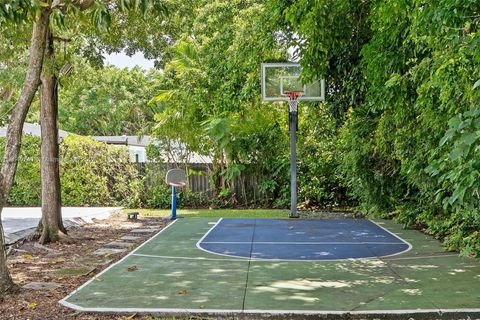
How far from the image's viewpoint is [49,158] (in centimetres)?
880

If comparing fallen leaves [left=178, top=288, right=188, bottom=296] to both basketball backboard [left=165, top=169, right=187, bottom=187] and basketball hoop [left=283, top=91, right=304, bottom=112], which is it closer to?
basketball backboard [left=165, top=169, right=187, bottom=187]

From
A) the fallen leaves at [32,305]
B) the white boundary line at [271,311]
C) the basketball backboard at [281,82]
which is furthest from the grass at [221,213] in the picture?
the white boundary line at [271,311]

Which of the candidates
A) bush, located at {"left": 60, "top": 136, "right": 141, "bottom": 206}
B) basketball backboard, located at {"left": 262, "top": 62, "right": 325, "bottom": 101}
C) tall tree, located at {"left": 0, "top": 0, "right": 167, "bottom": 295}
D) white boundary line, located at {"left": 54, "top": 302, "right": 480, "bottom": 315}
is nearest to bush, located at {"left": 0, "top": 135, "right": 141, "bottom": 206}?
bush, located at {"left": 60, "top": 136, "right": 141, "bottom": 206}

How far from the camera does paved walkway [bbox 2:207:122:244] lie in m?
9.42

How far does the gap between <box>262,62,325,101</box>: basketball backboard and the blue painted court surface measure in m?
3.16

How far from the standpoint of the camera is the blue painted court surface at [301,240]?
7835 mm

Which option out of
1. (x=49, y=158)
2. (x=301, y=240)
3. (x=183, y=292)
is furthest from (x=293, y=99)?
(x=183, y=292)

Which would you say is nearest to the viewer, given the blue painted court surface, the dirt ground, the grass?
the dirt ground

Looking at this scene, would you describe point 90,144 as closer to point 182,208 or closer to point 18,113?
point 182,208

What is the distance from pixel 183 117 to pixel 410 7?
1004 centimetres

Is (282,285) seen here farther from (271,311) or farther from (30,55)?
(30,55)

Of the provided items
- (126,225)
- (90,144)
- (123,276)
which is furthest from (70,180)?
(123,276)

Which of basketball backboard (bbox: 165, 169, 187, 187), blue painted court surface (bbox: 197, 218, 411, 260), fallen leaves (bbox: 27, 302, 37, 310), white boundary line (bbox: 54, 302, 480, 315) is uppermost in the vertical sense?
basketball backboard (bbox: 165, 169, 187, 187)

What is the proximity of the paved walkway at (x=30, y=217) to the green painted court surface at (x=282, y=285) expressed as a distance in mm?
2852
